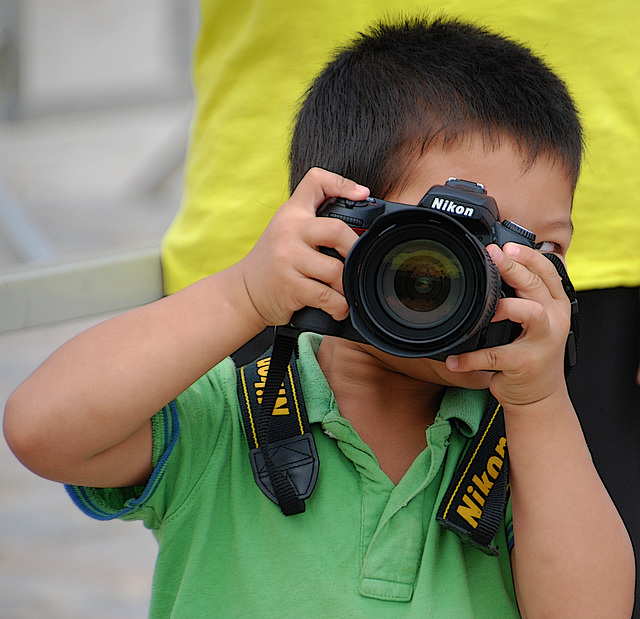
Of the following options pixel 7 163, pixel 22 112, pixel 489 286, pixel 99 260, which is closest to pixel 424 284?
pixel 489 286

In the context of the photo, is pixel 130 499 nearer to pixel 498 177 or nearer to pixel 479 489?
pixel 479 489

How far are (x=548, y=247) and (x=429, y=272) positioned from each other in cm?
16

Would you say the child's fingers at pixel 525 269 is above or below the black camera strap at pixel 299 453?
above

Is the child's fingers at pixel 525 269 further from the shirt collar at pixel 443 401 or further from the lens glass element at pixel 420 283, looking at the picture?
the shirt collar at pixel 443 401

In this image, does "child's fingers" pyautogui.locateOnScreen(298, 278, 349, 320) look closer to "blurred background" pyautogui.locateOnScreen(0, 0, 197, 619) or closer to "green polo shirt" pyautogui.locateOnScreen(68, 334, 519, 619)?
"green polo shirt" pyautogui.locateOnScreen(68, 334, 519, 619)

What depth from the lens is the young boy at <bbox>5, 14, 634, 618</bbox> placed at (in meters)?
0.76

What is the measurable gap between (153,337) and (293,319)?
4.5 inches

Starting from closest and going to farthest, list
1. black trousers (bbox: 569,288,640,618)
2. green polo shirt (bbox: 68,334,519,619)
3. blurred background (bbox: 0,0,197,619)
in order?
green polo shirt (bbox: 68,334,519,619), black trousers (bbox: 569,288,640,618), blurred background (bbox: 0,0,197,619)

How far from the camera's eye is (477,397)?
908mm

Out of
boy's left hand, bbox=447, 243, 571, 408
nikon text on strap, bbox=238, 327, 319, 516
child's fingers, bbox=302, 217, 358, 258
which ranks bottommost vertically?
nikon text on strap, bbox=238, 327, 319, 516

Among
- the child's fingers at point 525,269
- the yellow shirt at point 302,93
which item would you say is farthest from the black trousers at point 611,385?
the child's fingers at point 525,269

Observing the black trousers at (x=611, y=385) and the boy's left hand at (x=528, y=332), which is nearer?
the boy's left hand at (x=528, y=332)

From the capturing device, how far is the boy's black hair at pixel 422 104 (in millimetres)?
853

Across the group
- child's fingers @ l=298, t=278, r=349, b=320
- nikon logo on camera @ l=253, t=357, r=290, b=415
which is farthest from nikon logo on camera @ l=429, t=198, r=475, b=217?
nikon logo on camera @ l=253, t=357, r=290, b=415
